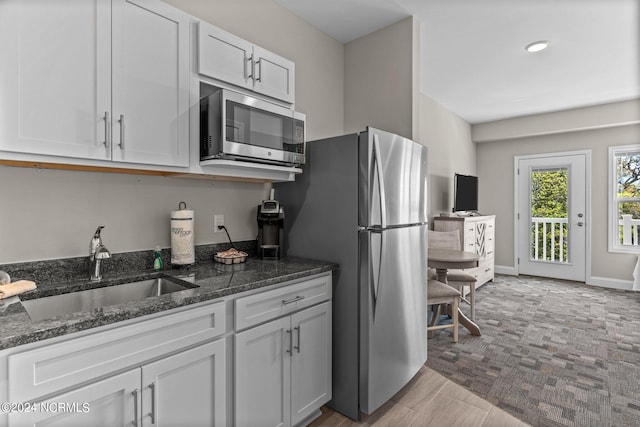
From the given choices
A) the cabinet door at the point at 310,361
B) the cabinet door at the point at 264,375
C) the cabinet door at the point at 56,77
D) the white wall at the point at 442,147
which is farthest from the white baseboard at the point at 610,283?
the cabinet door at the point at 56,77

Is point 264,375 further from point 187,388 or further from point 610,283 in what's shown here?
point 610,283

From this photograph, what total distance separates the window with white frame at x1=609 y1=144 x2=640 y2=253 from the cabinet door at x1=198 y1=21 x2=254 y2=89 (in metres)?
5.71

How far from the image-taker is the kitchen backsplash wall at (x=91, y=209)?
144 centimetres

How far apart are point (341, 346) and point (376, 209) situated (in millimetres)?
863

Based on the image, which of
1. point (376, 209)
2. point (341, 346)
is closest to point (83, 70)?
point (376, 209)

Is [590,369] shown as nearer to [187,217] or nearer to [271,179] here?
[271,179]

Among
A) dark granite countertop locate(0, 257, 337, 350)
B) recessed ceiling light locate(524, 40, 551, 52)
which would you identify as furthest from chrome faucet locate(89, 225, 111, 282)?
recessed ceiling light locate(524, 40, 551, 52)

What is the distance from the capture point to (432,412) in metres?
2.07

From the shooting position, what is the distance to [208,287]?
4.80 ft

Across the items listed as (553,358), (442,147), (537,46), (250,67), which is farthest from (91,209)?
(442,147)

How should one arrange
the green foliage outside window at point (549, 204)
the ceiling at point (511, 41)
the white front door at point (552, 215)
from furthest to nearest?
the green foliage outside window at point (549, 204)
the white front door at point (552, 215)
the ceiling at point (511, 41)

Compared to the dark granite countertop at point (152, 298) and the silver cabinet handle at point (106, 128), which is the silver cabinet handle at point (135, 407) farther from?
the silver cabinet handle at point (106, 128)

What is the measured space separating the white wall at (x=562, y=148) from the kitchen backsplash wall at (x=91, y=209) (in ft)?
17.5

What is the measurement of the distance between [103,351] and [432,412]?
189 cm
